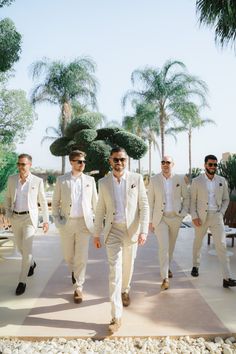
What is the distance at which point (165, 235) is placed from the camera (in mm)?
5445

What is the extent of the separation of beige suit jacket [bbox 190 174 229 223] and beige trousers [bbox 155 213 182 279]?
35 cm

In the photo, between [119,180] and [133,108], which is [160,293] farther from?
[133,108]

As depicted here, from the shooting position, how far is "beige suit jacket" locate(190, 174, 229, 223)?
5688 mm

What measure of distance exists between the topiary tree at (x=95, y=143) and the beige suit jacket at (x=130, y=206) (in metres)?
14.2

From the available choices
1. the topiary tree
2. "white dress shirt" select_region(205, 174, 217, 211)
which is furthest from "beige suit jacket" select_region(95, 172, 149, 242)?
the topiary tree

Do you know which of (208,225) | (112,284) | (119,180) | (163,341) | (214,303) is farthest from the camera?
(208,225)

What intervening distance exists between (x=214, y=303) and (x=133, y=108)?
78.8 feet

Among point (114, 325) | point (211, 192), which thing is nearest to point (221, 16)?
point (211, 192)

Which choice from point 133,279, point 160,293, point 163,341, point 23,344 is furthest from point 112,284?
point 133,279

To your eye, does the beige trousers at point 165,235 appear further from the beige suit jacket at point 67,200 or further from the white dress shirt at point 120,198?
the white dress shirt at point 120,198

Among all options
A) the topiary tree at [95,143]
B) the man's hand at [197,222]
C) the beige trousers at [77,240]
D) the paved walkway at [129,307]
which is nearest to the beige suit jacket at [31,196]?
the beige trousers at [77,240]

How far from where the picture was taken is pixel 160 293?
528cm

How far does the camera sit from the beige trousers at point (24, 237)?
5.25 m

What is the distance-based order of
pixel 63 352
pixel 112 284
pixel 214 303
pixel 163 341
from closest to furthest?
A: pixel 63 352
pixel 163 341
pixel 112 284
pixel 214 303
